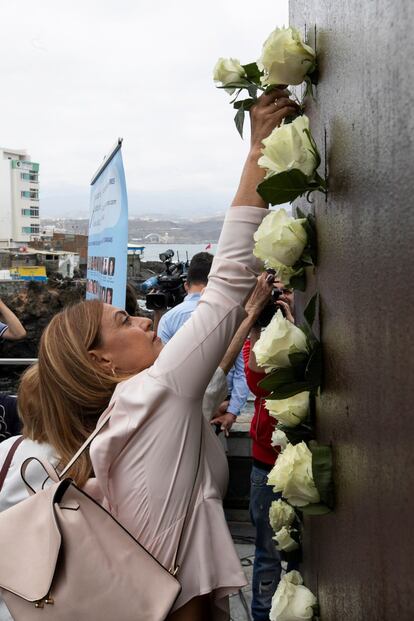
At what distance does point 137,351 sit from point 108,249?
2217 mm

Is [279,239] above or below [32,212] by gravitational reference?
below

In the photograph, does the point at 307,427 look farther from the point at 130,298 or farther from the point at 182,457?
the point at 130,298

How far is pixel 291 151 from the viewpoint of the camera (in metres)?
1.24

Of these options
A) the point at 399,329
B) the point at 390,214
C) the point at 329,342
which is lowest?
the point at 329,342

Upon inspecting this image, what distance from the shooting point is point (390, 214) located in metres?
0.81

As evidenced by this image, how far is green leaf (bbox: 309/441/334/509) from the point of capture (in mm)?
1298

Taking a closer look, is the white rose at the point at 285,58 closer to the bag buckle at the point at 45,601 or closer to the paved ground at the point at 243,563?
the bag buckle at the point at 45,601

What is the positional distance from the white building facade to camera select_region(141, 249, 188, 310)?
9518 cm

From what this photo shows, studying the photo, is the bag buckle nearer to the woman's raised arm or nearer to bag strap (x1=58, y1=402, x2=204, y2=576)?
bag strap (x1=58, y1=402, x2=204, y2=576)

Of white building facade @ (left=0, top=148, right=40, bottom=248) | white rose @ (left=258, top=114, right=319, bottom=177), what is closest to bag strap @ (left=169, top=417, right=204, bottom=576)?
white rose @ (left=258, top=114, right=319, bottom=177)

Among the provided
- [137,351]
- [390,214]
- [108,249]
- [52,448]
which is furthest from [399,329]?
[108,249]

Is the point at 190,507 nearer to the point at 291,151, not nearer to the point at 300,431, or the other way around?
the point at 300,431

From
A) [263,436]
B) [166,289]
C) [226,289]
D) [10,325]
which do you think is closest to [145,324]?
[226,289]

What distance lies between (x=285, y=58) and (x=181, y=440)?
81cm
